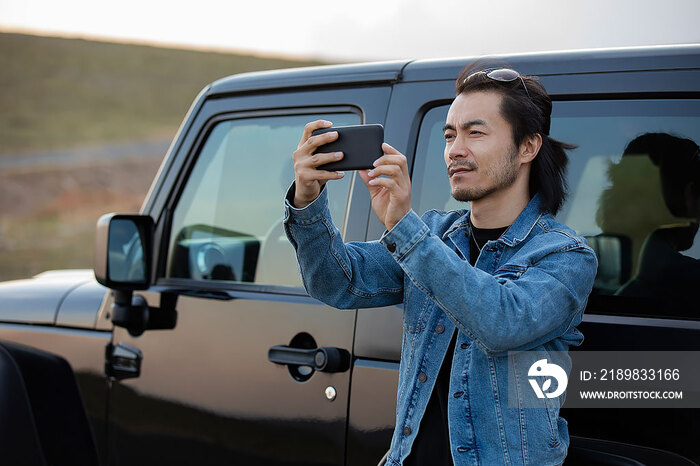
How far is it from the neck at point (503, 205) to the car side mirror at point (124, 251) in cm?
138

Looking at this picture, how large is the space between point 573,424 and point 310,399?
0.78m

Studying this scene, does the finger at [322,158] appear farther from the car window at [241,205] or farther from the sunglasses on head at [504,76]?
the car window at [241,205]

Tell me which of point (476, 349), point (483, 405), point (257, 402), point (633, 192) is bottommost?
Result: point (257, 402)

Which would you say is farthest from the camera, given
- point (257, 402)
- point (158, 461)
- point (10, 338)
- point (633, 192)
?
point (10, 338)

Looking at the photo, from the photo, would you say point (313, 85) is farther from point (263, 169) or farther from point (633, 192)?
point (633, 192)

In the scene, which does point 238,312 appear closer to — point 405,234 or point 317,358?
point 317,358

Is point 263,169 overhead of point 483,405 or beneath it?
overhead

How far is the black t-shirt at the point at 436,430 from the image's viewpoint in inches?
69.2

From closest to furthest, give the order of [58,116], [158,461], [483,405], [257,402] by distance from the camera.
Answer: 1. [483,405]
2. [257,402]
3. [158,461]
4. [58,116]

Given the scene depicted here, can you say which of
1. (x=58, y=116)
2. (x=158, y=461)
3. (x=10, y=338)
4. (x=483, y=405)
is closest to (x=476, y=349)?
(x=483, y=405)

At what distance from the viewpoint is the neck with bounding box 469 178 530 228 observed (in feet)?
6.15

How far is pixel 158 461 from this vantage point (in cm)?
275

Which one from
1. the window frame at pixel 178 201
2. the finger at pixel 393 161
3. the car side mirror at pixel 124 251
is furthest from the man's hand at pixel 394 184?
the car side mirror at pixel 124 251

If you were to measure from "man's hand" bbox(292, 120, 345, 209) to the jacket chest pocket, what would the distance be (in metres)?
0.33
